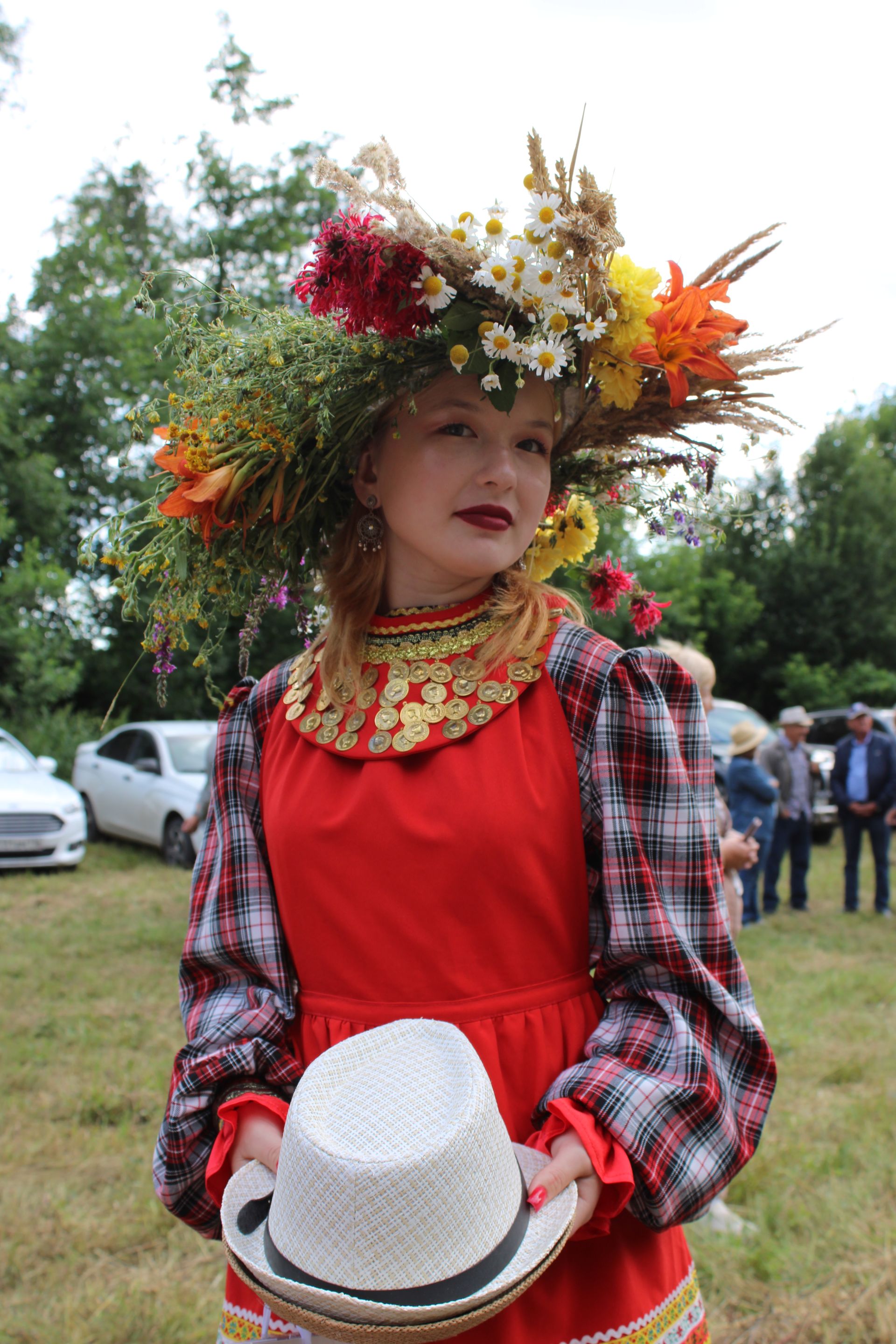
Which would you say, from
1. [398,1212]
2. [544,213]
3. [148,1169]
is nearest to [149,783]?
[148,1169]

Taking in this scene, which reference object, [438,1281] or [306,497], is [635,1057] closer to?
[438,1281]

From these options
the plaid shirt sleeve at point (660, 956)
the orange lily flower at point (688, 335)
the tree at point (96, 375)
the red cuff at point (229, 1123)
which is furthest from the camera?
the tree at point (96, 375)

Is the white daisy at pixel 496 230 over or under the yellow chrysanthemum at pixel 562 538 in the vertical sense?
over

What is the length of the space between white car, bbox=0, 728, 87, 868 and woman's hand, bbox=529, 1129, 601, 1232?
8.93 m

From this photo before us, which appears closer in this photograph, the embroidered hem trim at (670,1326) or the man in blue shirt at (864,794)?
the embroidered hem trim at (670,1326)

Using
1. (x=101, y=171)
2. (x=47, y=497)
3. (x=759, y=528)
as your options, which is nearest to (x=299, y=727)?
(x=47, y=497)

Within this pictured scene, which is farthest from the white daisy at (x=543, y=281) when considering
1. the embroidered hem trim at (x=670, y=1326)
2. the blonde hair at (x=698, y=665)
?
the blonde hair at (x=698, y=665)

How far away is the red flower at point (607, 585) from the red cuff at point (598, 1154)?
1.07 meters

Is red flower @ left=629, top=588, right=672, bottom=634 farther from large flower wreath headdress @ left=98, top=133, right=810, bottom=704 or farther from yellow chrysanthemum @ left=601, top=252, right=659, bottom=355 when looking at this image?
yellow chrysanthemum @ left=601, top=252, right=659, bottom=355

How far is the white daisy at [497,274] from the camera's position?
141 cm

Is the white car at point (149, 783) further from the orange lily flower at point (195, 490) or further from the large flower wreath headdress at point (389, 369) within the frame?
the orange lily flower at point (195, 490)

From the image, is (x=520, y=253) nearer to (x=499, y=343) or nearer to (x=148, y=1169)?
(x=499, y=343)

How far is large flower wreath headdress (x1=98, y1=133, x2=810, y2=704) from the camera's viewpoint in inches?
56.4

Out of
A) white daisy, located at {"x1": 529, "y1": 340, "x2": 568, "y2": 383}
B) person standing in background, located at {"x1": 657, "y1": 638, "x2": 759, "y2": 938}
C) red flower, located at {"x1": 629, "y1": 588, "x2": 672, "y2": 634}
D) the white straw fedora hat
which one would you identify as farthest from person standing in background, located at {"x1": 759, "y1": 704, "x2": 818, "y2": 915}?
the white straw fedora hat
